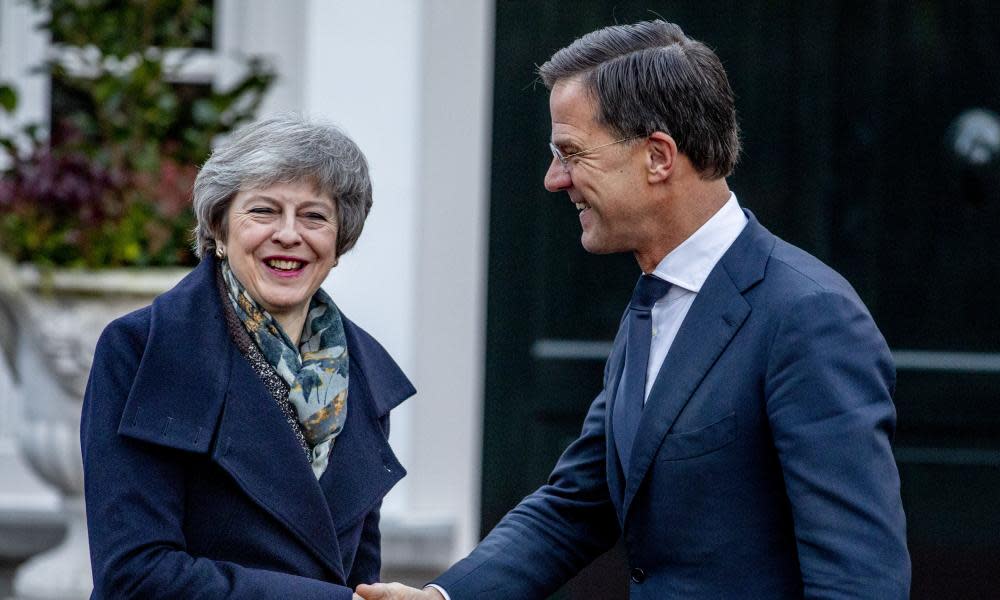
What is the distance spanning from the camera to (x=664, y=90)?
81.1 inches

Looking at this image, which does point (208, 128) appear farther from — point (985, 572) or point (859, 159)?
point (985, 572)

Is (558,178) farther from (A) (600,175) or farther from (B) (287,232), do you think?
(B) (287,232)

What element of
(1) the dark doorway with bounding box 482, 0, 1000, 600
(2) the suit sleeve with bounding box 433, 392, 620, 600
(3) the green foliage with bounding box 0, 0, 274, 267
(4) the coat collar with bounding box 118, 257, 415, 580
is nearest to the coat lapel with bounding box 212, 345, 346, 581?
(4) the coat collar with bounding box 118, 257, 415, 580

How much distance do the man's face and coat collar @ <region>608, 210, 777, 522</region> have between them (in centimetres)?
14

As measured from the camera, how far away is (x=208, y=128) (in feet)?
12.8

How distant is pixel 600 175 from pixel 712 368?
34cm

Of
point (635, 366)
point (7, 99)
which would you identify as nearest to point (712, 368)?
point (635, 366)

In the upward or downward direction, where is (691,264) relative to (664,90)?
downward

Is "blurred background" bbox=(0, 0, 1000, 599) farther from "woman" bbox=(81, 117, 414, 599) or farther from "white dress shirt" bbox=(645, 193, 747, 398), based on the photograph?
"white dress shirt" bbox=(645, 193, 747, 398)

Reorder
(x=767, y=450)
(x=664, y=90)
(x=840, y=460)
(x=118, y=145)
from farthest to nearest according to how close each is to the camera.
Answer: (x=118, y=145) → (x=664, y=90) → (x=767, y=450) → (x=840, y=460)

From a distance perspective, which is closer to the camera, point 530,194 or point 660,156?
point 660,156

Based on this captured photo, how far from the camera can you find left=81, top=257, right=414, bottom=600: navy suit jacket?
199 cm

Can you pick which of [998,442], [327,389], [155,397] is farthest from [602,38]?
[998,442]

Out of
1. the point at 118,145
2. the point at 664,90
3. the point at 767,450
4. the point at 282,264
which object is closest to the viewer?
the point at 767,450
